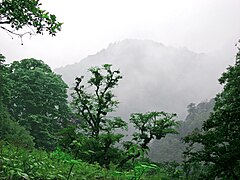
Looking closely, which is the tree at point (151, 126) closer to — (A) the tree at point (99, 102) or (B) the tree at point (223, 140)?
(A) the tree at point (99, 102)

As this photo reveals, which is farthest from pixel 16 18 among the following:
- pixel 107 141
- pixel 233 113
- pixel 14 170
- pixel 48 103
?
pixel 48 103

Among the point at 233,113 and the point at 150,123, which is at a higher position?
the point at 150,123

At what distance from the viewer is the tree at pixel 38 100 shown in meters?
31.1

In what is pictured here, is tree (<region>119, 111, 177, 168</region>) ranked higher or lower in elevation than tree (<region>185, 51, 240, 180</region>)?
higher

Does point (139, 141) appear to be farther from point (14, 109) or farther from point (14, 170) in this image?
point (14, 170)

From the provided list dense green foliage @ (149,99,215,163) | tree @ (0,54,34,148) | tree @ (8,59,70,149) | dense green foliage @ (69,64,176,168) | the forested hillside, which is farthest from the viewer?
dense green foliage @ (149,99,215,163)

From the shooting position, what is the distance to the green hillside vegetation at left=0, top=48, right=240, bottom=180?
18.1 ft

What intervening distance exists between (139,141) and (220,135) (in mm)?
9941

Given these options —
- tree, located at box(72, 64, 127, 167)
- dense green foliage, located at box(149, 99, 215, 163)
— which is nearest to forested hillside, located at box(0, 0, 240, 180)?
tree, located at box(72, 64, 127, 167)

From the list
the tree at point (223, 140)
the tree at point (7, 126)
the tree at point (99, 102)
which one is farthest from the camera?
the tree at point (99, 102)

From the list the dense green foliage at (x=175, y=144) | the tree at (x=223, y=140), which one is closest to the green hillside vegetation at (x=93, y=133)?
the tree at (x=223, y=140)

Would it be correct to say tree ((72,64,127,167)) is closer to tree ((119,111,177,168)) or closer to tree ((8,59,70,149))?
tree ((119,111,177,168))

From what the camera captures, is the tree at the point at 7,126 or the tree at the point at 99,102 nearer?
the tree at the point at 7,126

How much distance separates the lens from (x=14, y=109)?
3328 cm
